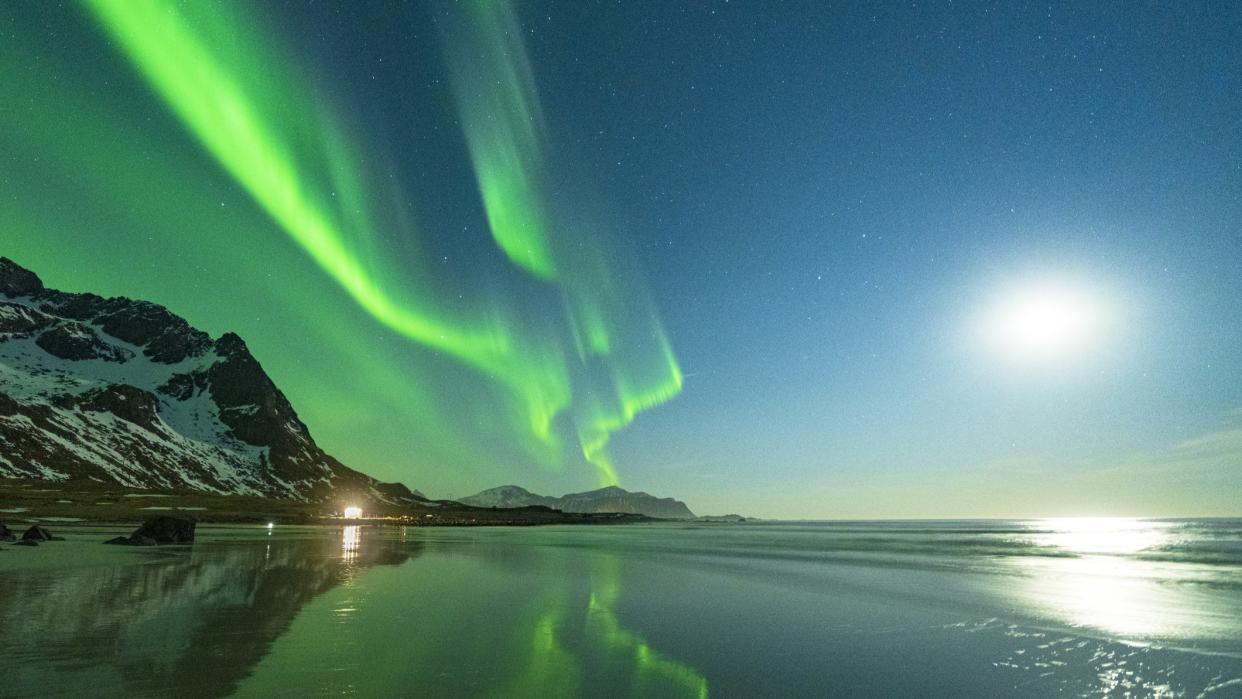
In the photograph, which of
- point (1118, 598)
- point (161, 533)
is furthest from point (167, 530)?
point (1118, 598)

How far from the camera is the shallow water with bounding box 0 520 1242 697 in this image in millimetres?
11141

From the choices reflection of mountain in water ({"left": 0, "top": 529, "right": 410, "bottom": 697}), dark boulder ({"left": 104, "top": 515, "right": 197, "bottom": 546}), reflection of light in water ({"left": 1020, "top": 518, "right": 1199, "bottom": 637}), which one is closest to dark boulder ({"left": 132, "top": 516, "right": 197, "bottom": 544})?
dark boulder ({"left": 104, "top": 515, "right": 197, "bottom": 546})

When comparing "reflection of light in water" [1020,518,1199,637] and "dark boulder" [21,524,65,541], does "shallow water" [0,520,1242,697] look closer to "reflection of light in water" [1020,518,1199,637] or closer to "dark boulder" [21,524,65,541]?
"reflection of light in water" [1020,518,1199,637]

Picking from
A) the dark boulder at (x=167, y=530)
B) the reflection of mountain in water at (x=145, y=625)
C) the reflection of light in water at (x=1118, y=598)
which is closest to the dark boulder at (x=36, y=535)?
the dark boulder at (x=167, y=530)

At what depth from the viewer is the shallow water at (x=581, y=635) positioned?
1114cm

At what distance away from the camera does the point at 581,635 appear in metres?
16.0

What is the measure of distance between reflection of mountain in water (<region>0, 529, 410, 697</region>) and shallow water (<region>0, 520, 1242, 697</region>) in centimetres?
7

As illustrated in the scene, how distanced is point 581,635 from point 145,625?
36.3ft

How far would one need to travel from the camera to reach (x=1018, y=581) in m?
33.0

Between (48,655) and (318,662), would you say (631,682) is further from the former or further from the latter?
(48,655)

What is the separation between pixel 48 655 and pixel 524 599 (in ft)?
44.5

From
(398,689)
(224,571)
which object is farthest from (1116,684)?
(224,571)

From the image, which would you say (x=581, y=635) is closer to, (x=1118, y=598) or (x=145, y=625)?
(x=145, y=625)

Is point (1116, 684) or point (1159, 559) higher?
point (1116, 684)
